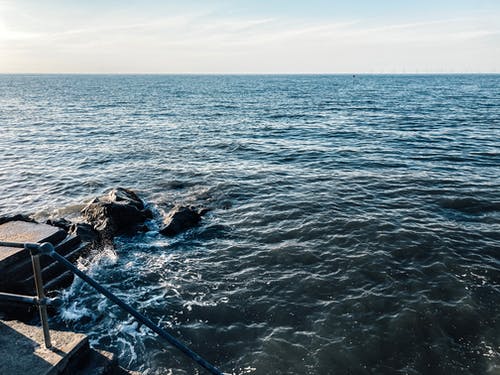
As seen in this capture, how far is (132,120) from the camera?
46.5m

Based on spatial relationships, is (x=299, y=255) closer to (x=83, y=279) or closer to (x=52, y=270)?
(x=52, y=270)

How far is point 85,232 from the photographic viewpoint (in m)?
13.3

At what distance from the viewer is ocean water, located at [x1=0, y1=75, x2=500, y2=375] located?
876 cm

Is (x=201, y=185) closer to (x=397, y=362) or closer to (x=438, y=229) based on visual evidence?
(x=438, y=229)

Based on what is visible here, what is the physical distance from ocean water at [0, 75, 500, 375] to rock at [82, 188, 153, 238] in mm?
827

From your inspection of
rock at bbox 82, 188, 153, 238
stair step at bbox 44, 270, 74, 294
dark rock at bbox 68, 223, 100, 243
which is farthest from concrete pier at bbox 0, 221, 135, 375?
rock at bbox 82, 188, 153, 238

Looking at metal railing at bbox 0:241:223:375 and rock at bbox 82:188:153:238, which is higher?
metal railing at bbox 0:241:223:375

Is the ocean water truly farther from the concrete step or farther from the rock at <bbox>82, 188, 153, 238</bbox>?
the concrete step

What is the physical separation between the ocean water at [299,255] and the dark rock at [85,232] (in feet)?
2.87

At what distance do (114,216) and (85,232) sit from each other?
1.92m

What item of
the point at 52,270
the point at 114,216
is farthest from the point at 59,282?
the point at 114,216

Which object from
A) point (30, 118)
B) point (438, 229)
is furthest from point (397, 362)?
point (30, 118)

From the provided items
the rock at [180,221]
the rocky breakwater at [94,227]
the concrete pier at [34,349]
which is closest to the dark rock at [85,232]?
the rocky breakwater at [94,227]

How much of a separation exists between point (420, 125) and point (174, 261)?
34.0m
